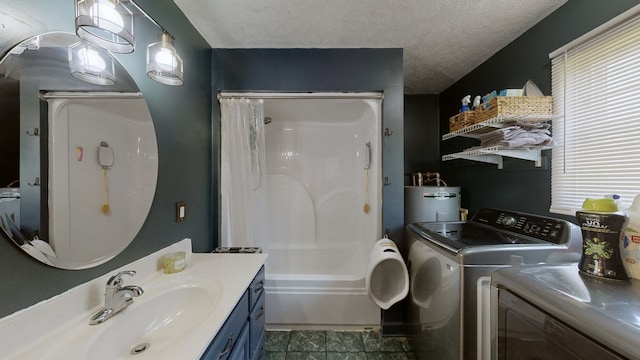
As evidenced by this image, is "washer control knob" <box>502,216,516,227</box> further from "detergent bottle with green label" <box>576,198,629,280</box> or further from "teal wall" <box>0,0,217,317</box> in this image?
"teal wall" <box>0,0,217,317</box>

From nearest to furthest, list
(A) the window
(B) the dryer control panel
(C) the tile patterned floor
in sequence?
(A) the window → (B) the dryer control panel → (C) the tile patterned floor

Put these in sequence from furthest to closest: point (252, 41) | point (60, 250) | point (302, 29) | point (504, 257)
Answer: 1. point (252, 41)
2. point (302, 29)
3. point (504, 257)
4. point (60, 250)

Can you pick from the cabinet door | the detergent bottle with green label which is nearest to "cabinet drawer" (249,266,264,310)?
the cabinet door

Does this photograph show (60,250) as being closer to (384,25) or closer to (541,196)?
(384,25)

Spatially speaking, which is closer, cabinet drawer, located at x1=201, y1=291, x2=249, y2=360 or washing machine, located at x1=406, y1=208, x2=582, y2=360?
cabinet drawer, located at x1=201, y1=291, x2=249, y2=360

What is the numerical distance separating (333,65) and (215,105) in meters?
1.06

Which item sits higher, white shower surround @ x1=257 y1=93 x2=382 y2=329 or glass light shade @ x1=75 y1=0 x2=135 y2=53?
glass light shade @ x1=75 y1=0 x2=135 y2=53

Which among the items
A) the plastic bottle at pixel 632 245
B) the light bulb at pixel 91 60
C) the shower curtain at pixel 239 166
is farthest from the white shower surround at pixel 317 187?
the plastic bottle at pixel 632 245

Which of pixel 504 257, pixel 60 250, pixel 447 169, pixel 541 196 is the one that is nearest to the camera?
pixel 60 250

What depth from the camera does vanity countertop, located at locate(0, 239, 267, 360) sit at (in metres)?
0.65

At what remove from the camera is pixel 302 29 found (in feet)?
5.54

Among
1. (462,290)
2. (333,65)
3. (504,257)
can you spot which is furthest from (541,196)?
(333,65)

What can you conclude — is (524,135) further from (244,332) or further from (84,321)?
(84,321)

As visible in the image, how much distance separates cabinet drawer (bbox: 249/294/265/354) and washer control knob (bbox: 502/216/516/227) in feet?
5.50
